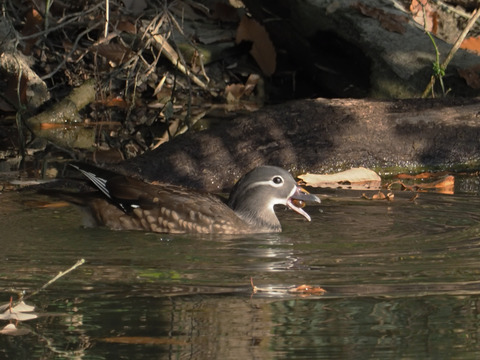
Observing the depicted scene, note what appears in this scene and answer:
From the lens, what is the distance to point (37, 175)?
974 cm

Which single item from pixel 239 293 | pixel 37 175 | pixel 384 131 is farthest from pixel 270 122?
pixel 239 293

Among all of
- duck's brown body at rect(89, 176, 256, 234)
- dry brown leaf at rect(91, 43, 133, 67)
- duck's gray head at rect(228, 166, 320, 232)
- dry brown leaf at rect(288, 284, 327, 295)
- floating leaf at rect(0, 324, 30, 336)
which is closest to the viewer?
floating leaf at rect(0, 324, 30, 336)

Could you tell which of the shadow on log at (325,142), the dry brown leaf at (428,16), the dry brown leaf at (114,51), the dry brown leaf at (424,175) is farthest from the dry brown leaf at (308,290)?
the dry brown leaf at (428,16)

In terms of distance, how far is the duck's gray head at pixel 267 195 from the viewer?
7797 millimetres

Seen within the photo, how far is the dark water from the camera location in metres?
4.59

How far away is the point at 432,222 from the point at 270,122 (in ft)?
8.68

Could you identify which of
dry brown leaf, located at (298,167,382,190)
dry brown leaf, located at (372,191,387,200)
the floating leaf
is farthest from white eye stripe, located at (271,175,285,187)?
the floating leaf

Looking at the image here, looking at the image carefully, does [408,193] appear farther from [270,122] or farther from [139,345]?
[139,345]

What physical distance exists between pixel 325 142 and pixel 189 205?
261 centimetres

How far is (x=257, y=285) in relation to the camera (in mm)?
5688

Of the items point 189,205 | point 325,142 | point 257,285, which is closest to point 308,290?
point 257,285

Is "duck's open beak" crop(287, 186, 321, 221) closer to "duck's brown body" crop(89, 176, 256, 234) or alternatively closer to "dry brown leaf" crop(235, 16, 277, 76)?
"duck's brown body" crop(89, 176, 256, 234)

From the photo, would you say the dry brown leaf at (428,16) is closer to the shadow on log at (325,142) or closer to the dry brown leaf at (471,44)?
the dry brown leaf at (471,44)

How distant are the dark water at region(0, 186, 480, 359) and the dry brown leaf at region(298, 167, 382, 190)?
1.17 m
